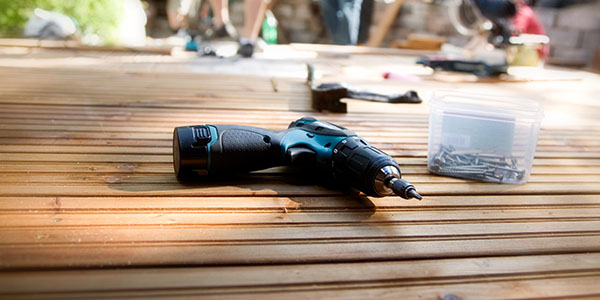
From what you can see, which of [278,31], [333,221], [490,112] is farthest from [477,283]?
[278,31]

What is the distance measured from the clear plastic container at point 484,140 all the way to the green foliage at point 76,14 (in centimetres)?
459

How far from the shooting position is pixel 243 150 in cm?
90

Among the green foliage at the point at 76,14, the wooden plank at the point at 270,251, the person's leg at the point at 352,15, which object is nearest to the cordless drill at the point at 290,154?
the wooden plank at the point at 270,251

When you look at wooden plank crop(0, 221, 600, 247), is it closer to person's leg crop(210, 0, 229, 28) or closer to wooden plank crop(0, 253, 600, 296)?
wooden plank crop(0, 253, 600, 296)

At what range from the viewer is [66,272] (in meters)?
0.60

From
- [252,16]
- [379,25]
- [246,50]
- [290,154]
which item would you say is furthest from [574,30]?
[290,154]

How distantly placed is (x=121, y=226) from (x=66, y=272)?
130 mm

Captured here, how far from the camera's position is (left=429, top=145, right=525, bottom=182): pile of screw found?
1.01m

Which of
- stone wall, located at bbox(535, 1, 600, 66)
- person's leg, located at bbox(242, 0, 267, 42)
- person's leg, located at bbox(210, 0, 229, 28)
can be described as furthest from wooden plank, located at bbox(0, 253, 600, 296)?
stone wall, located at bbox(535, 1, 600, 66)

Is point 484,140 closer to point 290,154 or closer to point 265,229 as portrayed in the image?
point 290,154

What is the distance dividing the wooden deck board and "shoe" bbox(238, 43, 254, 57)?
1842 mm

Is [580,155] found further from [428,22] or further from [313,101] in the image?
[428,22]

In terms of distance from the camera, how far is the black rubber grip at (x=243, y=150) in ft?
2.89

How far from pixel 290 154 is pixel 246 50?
87.0 inches
